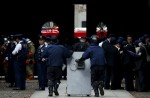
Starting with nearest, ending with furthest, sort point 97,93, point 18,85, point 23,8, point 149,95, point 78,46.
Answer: point 97,93
point 149,95
point 18,85
point 78,46
point 23,8

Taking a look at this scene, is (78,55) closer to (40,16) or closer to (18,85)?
(18,85)

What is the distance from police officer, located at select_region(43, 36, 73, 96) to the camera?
69.6ft

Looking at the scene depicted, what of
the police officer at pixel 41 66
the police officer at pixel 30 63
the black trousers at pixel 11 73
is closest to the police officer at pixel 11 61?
the black trousers at pixel 11 73

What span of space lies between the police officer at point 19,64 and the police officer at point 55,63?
324cm

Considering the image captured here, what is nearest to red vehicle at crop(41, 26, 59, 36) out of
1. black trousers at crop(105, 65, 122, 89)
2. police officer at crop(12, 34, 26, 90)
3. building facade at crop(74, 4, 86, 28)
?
building facade at crop(74, 4, 86, 28)

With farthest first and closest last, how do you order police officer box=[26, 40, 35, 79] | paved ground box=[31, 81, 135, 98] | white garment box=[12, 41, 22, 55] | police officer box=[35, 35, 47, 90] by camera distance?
1. police officer box=[26, 40, 35, 79]
2. white garment box=[12, 41, 22, 55]
3. police officer box=[35, 35, 47, 90]
4. paved ground box=[31, 81, 135, 98]

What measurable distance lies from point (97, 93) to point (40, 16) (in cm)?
2047

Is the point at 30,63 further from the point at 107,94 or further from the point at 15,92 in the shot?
the point at 107,94

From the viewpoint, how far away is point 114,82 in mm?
25219

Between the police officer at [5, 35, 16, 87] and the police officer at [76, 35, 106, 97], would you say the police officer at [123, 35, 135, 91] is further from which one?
the police officer at [5, 35, 16, 87]

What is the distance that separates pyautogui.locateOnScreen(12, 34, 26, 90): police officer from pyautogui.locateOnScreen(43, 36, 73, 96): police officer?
127 inches

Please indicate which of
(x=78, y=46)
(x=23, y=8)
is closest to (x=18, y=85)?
(x=78, y=46)

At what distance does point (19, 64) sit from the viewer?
81.3 feet

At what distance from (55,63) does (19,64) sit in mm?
3831
